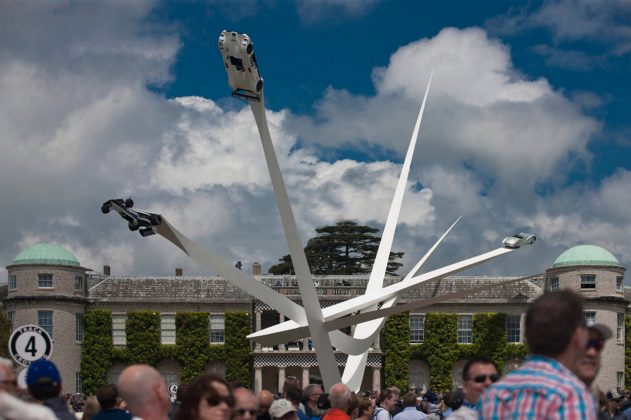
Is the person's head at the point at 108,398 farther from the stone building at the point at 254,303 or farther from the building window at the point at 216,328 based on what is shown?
the building window at the point at 216,328

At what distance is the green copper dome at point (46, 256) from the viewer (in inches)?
2537

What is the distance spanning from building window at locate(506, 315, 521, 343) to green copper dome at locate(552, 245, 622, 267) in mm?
4004

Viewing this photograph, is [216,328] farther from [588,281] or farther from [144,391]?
[144,391]

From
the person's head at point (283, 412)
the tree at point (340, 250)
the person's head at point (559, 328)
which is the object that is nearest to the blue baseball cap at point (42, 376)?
the person's head at point (559, 328)

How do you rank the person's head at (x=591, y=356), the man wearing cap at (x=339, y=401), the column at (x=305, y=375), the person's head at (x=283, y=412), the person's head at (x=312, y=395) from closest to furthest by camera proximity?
the person's head at (x=591, y=356), the person's head at (x=283, y=412), the man wearing cap at (x=339, y=401), the person's head at (x=312, y=395), the column at (x=305, y=375)

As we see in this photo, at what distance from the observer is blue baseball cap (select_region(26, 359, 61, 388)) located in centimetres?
662

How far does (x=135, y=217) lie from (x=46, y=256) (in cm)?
4150

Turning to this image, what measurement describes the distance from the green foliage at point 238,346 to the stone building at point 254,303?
64 centimetres

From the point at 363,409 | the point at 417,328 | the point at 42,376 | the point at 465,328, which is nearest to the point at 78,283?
the point at 417,328

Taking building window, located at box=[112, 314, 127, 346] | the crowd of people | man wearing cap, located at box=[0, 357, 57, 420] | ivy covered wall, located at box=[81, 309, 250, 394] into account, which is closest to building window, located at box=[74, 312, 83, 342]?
ivy covered wall, located at box=[81, 309, 250, 394]

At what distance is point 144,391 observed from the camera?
6.55m

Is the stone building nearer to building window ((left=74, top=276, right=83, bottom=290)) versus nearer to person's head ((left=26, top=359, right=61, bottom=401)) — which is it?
building window ((left=74, top=276, right=83, bottom=290))

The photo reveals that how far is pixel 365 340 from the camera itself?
32.2 meters

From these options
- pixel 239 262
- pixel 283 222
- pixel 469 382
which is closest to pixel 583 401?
pixel 469 382
